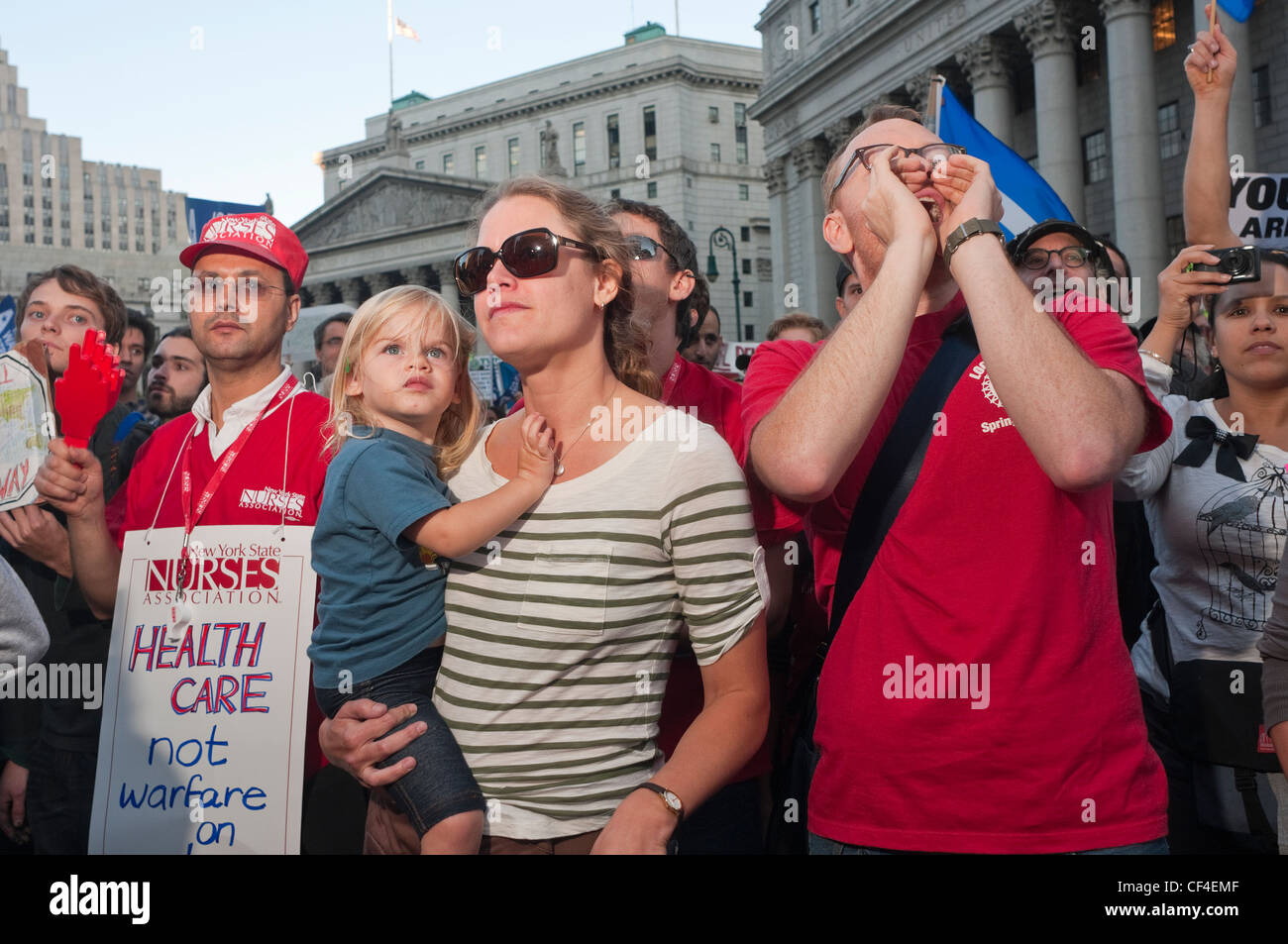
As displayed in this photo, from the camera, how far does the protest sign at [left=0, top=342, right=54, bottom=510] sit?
385cm

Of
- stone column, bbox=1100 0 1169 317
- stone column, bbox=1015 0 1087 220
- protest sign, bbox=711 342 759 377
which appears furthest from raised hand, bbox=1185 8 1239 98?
stone column, bbox=1015 0 1087 220

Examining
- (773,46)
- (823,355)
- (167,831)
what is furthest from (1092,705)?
(773,46)

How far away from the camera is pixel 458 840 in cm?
248

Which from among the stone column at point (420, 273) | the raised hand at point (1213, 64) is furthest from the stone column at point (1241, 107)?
the stone column at point (420, 273)

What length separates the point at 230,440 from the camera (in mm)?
3814

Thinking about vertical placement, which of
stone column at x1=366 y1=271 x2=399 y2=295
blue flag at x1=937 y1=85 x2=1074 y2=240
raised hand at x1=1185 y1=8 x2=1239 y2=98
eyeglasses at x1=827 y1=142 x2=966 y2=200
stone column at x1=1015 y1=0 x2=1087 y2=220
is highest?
stone column at x1=366 y1=271 x2=399 y2=295

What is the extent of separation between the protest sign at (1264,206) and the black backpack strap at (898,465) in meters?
4.53

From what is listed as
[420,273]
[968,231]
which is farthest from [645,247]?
[420,273]

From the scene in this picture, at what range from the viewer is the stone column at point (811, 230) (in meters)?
41.5

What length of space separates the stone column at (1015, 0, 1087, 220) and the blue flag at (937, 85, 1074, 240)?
2396cm

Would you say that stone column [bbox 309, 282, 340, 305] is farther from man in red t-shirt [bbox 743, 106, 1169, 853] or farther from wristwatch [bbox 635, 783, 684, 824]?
wristwatch [bbox 635, 783, 684, 824]

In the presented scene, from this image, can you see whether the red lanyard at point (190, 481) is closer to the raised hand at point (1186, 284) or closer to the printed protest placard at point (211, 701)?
the printed protest placard at point (211, 701)

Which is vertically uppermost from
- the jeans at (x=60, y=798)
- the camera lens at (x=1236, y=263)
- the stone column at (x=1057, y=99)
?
the stone column at (x=1057, y=99)
